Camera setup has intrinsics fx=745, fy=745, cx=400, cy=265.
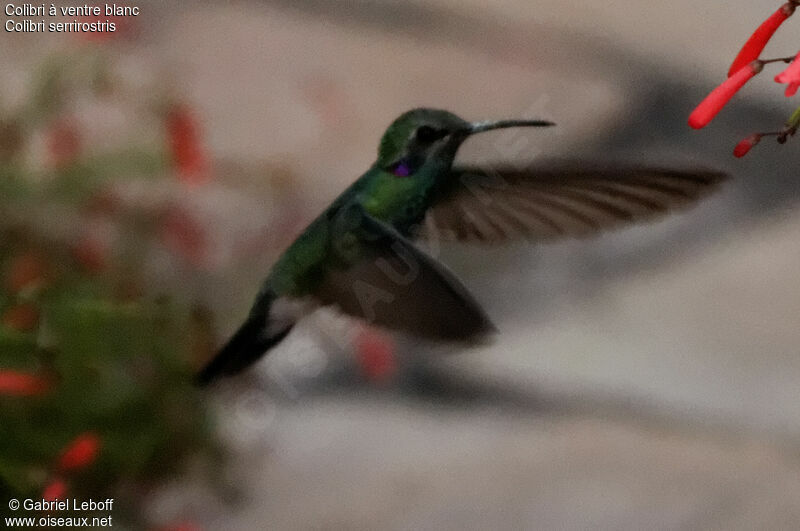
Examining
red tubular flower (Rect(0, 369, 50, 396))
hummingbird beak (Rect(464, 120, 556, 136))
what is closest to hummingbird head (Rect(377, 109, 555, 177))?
hummingbird beak (Rect(464, 120, 556, 136))

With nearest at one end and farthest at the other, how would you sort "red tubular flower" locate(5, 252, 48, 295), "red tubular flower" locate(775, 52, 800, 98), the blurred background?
"red tubular flower" locate(775, 52, 800, 98) < "red tubular flower" locate(5, 252, 48, 295) < the blurred background

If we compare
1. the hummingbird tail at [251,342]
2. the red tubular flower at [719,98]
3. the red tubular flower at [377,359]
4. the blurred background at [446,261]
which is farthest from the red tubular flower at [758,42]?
the red tubular flower at [377,359]

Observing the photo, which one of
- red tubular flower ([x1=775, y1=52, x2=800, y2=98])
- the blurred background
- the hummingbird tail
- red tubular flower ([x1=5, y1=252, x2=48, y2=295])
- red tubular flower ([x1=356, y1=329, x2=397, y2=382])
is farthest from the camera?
red tubular flower ([x1=356, y1=329, x2=397, y2=382])

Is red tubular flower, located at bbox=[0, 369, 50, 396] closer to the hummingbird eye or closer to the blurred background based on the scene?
the blurred background

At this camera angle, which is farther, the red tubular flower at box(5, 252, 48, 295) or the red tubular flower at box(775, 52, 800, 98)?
the red tubular flower at box(5, 252, 48, 295)

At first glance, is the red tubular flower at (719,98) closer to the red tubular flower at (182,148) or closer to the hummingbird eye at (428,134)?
the hummingbird eye at (428,134)

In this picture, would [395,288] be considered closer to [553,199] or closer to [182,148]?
[553,199]

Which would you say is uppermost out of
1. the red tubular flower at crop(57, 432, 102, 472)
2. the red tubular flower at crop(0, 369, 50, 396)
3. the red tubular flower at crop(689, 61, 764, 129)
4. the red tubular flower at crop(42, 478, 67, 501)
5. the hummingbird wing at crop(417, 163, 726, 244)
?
the red tubular flower at crop(689, 61, 764, 129)

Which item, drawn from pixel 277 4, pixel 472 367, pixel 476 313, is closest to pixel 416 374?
pixel 472 367
